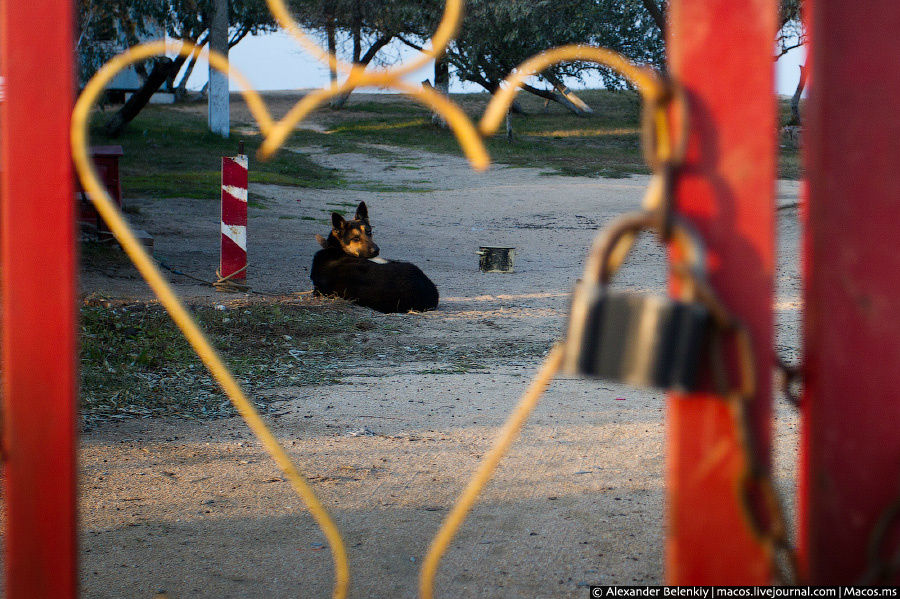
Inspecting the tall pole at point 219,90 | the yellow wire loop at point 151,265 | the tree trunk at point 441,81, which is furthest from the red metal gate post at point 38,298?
the tree trunk at point 441,81

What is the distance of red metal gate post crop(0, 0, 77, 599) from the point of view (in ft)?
4.37

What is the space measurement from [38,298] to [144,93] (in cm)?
2536

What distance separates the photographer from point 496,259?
10398 millimetres

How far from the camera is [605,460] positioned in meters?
3.90

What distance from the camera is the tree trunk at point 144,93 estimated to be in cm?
2200

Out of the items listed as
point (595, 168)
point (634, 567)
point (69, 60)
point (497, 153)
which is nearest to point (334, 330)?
point (634, 567)

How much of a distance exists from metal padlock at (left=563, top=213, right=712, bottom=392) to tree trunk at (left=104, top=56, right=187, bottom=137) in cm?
2066

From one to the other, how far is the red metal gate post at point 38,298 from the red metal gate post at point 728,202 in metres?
0.96

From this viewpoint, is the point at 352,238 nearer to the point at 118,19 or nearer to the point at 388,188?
the point at 118,19

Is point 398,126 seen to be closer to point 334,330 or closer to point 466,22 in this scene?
point 466,22

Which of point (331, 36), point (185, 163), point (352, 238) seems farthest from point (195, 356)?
point (331, 36)

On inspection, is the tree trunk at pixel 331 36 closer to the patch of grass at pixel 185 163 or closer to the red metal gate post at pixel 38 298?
the patch of grass at pixel 185 163

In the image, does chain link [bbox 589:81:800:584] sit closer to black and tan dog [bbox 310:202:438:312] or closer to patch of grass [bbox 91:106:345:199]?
black and tan dog [bbox 310:202:438:312]

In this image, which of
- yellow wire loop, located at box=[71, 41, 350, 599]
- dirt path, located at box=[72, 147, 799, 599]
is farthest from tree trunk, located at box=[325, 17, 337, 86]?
yellow wire loop, located at box=[71, 41, 350, 599]
